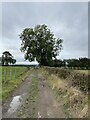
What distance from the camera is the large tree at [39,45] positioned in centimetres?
7519

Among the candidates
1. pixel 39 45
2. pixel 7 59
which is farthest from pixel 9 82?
pixel 7 59

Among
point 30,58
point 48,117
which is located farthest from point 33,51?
point 48,117

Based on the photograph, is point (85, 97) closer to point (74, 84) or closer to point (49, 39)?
point (74, 84)

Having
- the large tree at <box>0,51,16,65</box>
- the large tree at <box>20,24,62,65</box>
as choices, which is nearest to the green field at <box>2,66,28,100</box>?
the large tree at <box>20,24,62,65</box>

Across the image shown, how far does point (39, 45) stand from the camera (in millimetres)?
75625

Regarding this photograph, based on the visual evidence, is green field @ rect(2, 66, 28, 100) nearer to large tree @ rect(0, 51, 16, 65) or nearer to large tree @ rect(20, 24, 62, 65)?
large tree @ rect(20, 24, 62, 65)

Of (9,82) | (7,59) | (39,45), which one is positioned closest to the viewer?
(9,82)

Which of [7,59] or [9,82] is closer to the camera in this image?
[9,82]

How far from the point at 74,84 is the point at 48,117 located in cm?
482

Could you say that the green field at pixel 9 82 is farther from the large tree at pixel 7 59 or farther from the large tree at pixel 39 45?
the large tree at pixel 7 59

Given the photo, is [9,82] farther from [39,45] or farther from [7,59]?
[7,59]

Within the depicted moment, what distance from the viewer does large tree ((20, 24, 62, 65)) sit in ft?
247

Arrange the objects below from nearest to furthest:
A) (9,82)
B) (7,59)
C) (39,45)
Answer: (9,82), (39,45), (7,59)

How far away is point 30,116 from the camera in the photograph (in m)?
8.48
